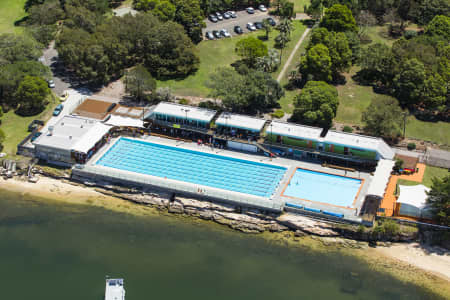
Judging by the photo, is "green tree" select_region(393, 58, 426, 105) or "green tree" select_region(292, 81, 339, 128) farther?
"green tree" select_region(393, 58, 426, 105)

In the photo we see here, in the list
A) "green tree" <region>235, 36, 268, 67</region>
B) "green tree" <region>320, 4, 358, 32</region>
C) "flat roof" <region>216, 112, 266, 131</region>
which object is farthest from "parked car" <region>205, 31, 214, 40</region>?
"flat roof" <region>216, 112, 266, 131</region>

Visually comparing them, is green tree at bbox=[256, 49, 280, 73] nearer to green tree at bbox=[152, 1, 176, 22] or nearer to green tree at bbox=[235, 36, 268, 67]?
green tree at bbox=[235, 36, 268, 67]

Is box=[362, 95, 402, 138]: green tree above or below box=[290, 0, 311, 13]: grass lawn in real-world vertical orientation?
below

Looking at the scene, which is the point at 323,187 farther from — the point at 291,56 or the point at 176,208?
the point at 291,56

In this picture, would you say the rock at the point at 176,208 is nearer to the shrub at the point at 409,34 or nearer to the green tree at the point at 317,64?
the green tree at the point at 317,64

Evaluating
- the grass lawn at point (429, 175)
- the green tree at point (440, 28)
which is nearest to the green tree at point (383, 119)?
the grass lawn at point (429, 175)

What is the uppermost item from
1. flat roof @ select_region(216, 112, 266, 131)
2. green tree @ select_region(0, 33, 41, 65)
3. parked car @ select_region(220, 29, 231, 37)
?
parked car @ select_region(220, 29, 231, 37)

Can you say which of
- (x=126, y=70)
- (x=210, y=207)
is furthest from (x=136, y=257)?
(x=126, y=70)
